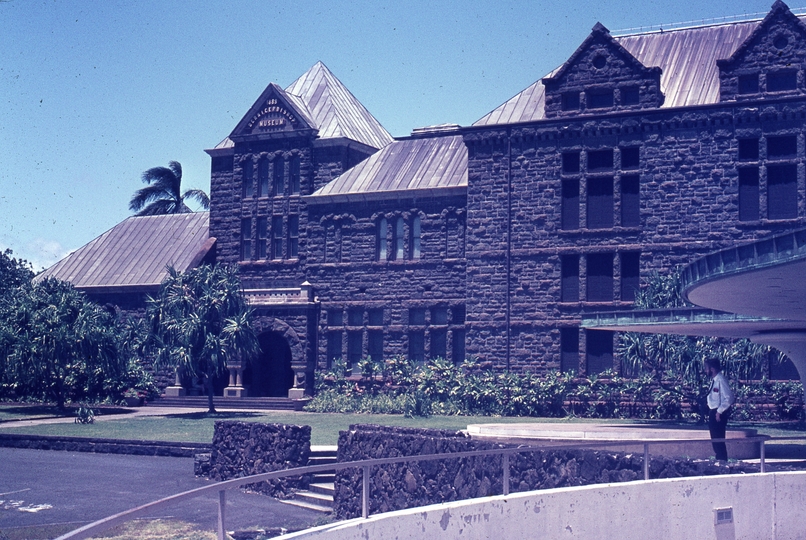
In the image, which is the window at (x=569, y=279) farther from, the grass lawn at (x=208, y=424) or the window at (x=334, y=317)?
the window at (x=334, y=317)

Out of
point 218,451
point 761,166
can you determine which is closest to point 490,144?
point 761,166

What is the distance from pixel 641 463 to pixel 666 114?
2387 centimetres

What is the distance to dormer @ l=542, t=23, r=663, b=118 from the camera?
115 ft

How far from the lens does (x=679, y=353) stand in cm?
3111

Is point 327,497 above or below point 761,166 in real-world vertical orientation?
below

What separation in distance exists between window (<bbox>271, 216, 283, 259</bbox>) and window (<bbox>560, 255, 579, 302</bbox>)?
1369 cm

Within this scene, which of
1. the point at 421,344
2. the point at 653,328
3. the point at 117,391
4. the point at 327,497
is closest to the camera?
the point at 327,497

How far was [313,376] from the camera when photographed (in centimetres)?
4134

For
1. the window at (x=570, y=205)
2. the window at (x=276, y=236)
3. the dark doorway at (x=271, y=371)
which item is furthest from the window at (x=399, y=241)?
the window at (x=570, y=205)

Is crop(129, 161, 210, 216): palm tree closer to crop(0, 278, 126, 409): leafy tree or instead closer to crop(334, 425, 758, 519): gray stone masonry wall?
crop(0, 278, 126, 409): leafy tree

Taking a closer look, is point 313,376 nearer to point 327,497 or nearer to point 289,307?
point 289,307

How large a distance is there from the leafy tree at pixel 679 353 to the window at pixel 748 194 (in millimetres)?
3587

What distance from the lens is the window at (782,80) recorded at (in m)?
33.2

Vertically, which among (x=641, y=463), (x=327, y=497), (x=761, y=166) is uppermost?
(x=761, y=166)
